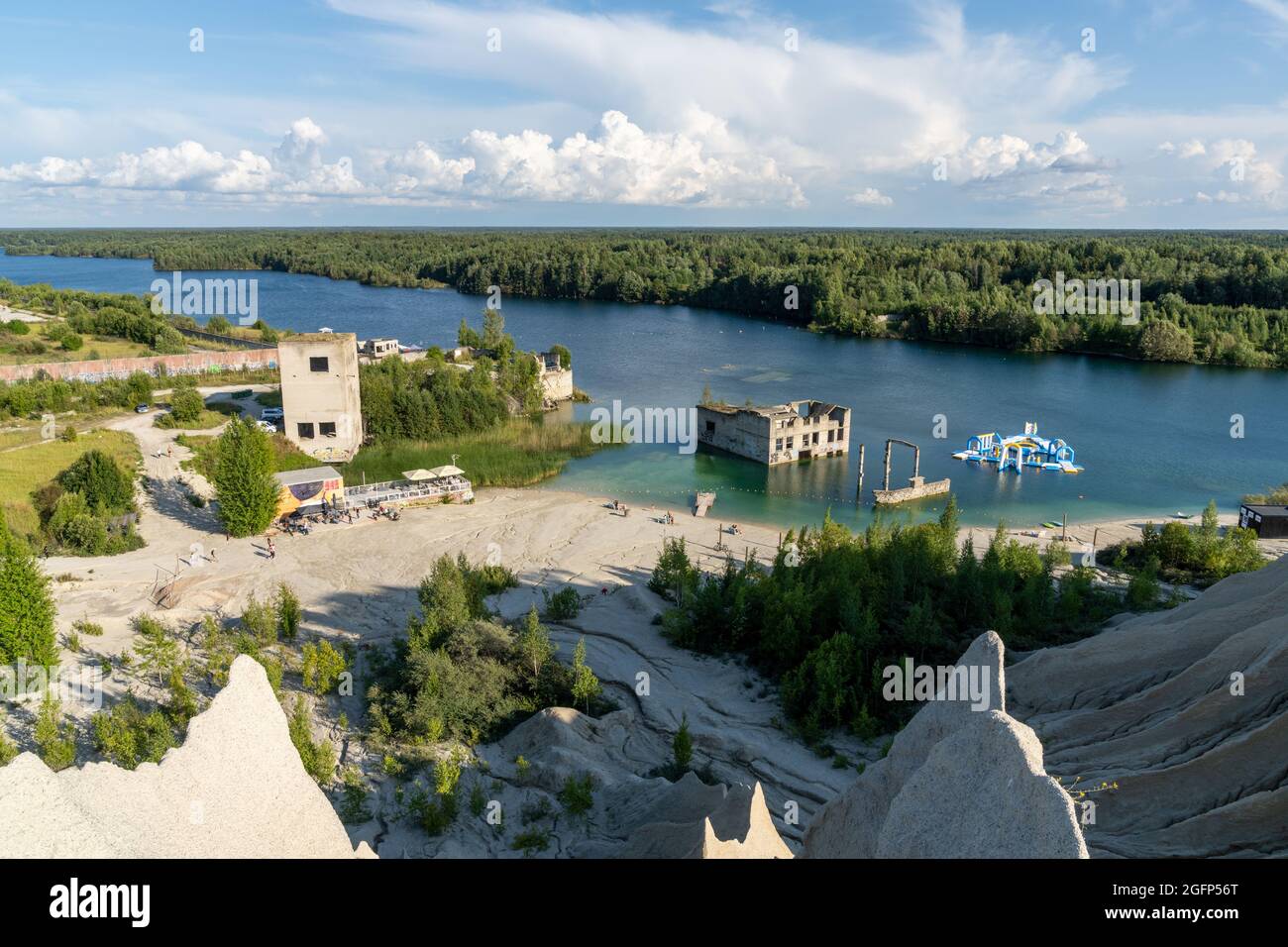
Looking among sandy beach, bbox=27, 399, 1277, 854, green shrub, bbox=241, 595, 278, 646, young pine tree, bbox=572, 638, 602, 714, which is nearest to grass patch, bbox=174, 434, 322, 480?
sandy beach, bbox=27, 399, 1277, 854

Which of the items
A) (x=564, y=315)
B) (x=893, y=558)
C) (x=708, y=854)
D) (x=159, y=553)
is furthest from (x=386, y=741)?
(x=564, y=315)

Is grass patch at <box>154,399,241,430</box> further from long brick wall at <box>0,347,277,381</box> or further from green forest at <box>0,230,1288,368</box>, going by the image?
green forest at <box>0,230,1288,368</box>

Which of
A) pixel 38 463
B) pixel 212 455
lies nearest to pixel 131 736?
pixel 212 455

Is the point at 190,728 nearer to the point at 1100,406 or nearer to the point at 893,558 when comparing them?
the point at 893,558

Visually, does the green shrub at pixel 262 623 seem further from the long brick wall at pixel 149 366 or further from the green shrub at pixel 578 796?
the long brick wall at pixel 149 366

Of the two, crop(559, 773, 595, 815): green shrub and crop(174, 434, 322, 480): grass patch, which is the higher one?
crop(174, 434, 322, 480): grass patch

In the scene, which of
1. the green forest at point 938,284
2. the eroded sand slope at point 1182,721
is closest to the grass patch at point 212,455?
the eroded sand slope at point 1182,721
